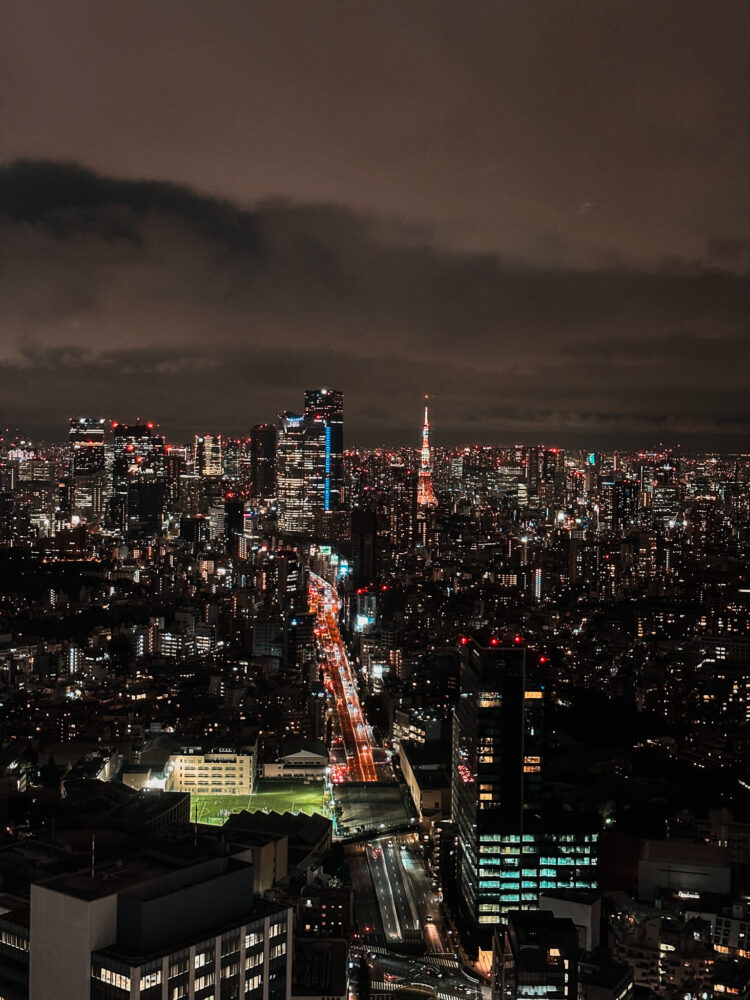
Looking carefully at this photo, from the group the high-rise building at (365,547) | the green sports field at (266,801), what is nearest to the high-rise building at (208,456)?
the high-rise building at (365,547)

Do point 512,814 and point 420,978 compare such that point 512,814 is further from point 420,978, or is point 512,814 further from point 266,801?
point 266,801

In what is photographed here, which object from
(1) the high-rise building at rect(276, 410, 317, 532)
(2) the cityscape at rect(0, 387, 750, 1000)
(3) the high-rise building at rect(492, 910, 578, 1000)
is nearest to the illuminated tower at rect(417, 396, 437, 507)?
(2) the cityscape at rect(0, 387, 750, 1000)

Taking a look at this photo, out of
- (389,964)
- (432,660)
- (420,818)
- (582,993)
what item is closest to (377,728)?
(432,660)

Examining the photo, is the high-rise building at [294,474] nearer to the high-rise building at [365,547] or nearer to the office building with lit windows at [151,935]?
the high-rise building at [365,547]

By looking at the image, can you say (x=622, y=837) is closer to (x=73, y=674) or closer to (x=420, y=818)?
(x=420, y=818)

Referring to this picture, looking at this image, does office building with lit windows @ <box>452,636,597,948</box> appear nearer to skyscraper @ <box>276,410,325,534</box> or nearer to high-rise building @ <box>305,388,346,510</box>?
high-rise building @ <box>305,388,346,510</box>

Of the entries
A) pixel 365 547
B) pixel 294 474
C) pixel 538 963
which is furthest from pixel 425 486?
pixel 538 963
